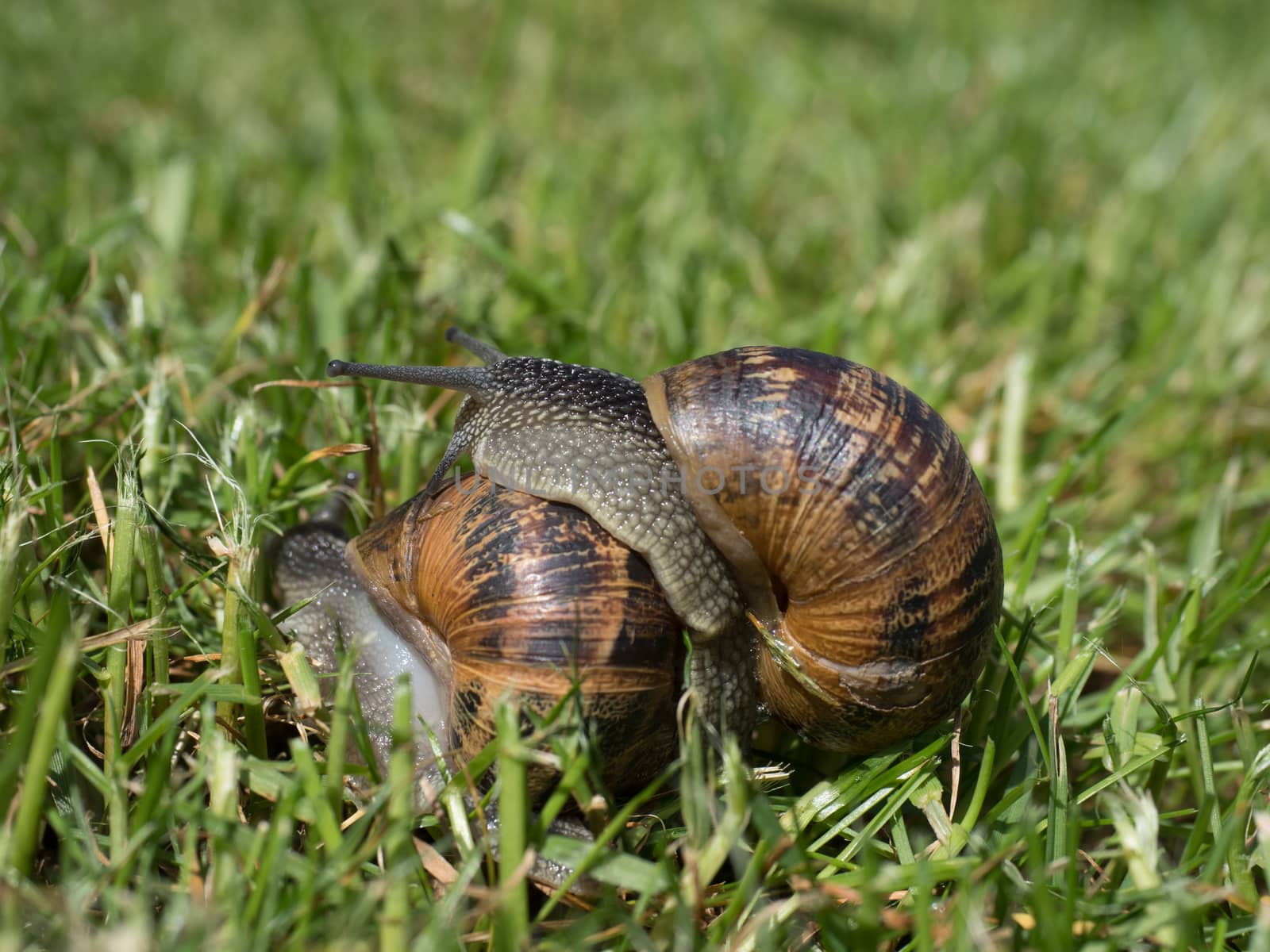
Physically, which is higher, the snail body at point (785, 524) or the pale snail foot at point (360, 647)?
the snail body at point (785, 524)

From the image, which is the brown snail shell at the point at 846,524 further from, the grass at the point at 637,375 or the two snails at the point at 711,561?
the grass at the point at 637,375

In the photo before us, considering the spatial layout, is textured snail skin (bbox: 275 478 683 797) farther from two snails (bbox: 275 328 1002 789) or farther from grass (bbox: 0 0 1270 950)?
grass (bbox: 0 0 1270 950)

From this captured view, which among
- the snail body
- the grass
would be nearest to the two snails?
the snail body

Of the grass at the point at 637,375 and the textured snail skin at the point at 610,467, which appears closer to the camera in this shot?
the grass at the point at 637,375

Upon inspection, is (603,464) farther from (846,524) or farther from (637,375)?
(637,375)

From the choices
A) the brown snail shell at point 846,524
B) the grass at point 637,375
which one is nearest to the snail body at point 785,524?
the brown snail shell at point 846,524

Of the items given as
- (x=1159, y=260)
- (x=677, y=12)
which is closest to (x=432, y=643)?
(x=1159, y=260)

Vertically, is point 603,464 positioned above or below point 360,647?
above

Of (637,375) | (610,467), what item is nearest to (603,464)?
(610,467)
